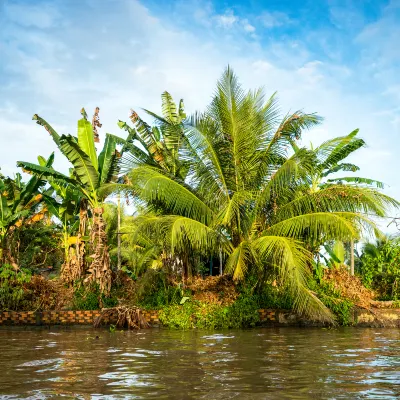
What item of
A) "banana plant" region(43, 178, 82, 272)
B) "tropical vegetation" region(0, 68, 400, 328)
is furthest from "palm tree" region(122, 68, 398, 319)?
"banana plant" region(43, 178, 82, 272)

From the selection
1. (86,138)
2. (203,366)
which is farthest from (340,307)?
(86,138)

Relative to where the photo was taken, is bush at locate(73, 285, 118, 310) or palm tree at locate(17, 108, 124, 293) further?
palm tree at locate(17, 108, 124, 293)

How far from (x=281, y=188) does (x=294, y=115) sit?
6.50 ft

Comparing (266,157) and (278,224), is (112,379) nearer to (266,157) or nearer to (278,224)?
(278,224)

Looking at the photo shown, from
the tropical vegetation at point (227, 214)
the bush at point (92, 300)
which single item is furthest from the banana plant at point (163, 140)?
the bush at point (92, 300)

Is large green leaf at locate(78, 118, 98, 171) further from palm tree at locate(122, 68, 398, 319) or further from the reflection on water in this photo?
the reflection on water

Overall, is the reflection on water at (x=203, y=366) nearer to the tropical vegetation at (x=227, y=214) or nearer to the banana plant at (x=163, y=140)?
the tropical vegetation at (x=227, y=214)

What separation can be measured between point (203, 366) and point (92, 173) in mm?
9052

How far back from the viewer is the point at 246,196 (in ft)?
44.4

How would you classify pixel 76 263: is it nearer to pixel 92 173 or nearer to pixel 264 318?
pixel 92 173

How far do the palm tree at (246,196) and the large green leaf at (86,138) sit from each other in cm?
221

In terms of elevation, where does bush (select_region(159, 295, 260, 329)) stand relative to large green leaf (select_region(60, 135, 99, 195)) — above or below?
below

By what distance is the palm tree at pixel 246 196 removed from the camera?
42.7ft

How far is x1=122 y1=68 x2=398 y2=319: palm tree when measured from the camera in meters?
13.0
